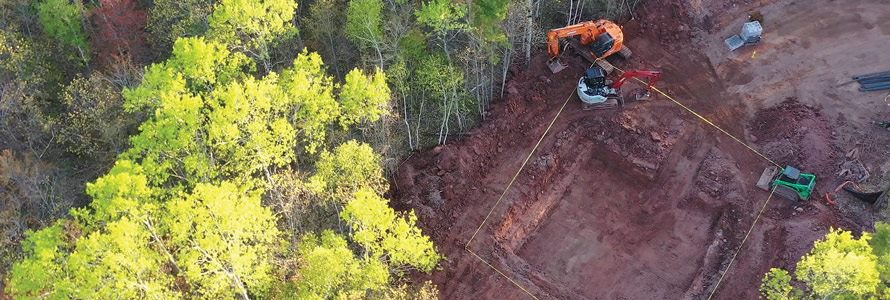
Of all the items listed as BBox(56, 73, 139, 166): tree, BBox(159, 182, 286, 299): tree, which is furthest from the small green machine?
BBox(56, 73, 139, 166): tree

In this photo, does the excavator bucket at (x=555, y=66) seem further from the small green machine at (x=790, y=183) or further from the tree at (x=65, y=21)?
the tree at (x=65, y=21)

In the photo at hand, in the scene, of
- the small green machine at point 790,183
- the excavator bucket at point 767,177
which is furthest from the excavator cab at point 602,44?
the small green machine at point 790,183

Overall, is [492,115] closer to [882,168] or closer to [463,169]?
[463,169]

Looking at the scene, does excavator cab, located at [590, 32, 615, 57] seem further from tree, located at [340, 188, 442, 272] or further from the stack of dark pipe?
tree, located at [340, 188, 442, 272]

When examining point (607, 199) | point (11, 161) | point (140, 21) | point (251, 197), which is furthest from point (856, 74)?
point (11, 161)

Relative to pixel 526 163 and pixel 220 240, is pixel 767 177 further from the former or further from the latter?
pixel 220 240

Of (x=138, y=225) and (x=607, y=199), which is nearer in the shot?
(x=138, y=225)
